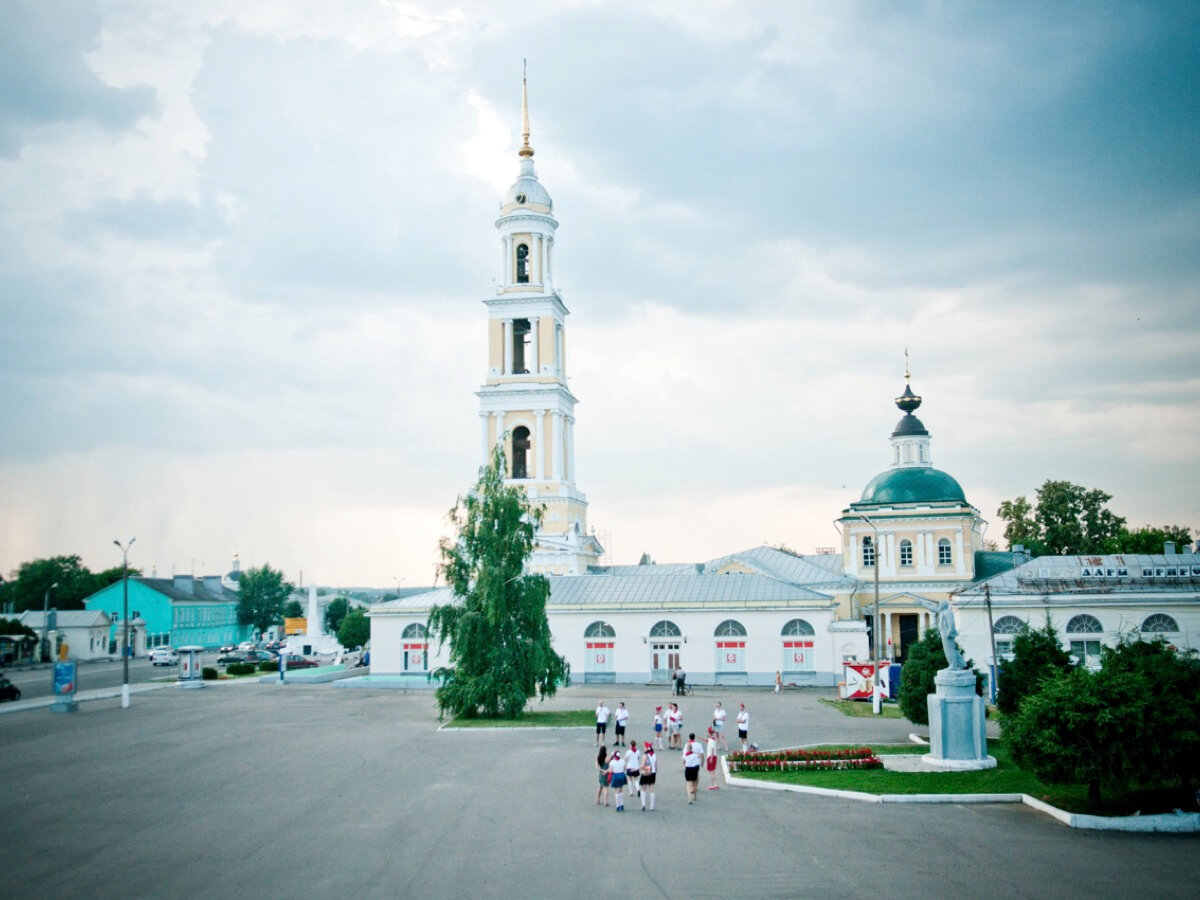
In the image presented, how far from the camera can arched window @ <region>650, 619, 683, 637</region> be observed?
5231 centimetres

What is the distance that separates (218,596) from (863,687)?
3574 inches

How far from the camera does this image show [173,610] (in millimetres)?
98000

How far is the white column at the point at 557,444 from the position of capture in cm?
6488

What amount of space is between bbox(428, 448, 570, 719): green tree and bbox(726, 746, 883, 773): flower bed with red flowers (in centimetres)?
1205

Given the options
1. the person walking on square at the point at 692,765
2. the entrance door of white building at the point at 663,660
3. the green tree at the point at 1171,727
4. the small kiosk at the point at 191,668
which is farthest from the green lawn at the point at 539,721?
the small kiosk at the point at 191,668

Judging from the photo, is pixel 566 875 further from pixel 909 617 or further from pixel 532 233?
pixel 532 233

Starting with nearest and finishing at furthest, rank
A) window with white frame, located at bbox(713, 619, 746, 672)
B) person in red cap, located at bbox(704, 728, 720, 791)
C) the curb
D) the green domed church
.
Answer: the curb < person in red cap, located at bbox(704, 728, 720, 791) < window with white frame, located at bbox(713, 619, 746, 672) < the green domed church

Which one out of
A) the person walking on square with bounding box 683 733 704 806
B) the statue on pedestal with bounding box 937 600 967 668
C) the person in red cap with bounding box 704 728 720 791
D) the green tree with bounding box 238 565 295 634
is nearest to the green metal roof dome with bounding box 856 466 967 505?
the statue on pedestal with bounding box 937 600 967 668

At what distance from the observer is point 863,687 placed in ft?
143

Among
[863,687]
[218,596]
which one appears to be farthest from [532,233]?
[218,596]

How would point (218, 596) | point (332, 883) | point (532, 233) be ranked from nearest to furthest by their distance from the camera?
1. point (332, 883)
2. point (532, 233)
3. point (218, 596)

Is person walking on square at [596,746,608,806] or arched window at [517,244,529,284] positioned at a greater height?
arched window at [517,244,529,284]

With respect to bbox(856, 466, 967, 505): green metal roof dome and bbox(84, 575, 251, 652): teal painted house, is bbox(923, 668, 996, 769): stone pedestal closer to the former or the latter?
bbox(856, 466, 967, 505): green metal roof dome

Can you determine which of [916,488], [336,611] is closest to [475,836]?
[916,488]
